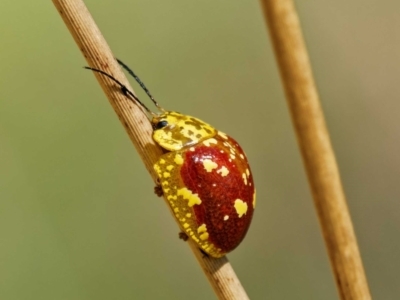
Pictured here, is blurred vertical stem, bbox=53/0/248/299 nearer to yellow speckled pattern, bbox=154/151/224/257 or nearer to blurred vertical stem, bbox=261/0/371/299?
yellow speckled pattern, bbox=154/151/224/257

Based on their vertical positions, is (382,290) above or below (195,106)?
below

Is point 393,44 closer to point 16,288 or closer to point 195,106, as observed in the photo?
point 195,106

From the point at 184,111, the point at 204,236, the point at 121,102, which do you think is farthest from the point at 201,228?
the point at 184,111

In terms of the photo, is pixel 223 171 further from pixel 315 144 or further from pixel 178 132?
pixel 315 144

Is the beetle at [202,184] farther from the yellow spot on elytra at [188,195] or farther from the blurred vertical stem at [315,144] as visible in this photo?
the blurred vertical stem at [315,144]

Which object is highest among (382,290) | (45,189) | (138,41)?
(138,41)

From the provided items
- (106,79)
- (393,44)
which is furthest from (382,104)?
(106,79)

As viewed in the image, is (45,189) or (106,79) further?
Answer: (45,189)
